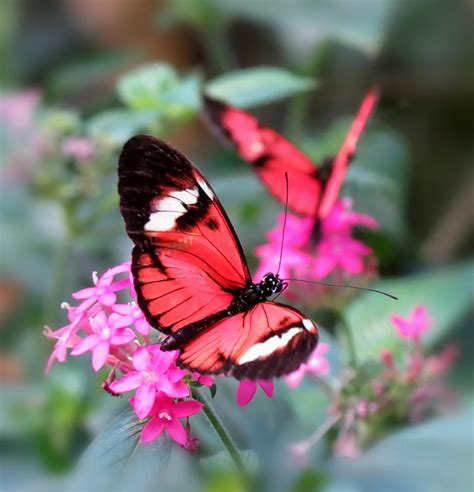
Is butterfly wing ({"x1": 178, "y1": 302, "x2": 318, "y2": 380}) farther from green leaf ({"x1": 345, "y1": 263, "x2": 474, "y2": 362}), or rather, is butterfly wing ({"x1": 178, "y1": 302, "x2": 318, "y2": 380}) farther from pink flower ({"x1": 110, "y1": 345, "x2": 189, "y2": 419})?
green leaf ({"x1": 345, "y1": 263, "x2": 474, "y2": 362})

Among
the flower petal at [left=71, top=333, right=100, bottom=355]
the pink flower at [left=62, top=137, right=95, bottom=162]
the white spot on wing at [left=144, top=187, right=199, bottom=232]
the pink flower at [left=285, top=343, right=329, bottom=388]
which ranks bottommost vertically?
the flower petal at [left=71, top=333, right=100, bottom=355]

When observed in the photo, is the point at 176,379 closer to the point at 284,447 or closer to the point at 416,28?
the point at 284,447

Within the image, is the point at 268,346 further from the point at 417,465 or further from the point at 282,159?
the point at 282,159

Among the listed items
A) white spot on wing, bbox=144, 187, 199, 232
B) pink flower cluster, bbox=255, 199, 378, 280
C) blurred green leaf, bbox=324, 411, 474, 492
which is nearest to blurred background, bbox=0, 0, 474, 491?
blurred green leaf, bbox=324, 411, 474, 492

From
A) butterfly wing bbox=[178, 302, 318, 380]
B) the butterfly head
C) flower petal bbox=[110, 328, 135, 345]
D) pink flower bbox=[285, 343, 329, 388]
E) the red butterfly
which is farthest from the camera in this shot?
the red butterfly

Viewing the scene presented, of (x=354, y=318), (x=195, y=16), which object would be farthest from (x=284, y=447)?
(x=195, y=16)

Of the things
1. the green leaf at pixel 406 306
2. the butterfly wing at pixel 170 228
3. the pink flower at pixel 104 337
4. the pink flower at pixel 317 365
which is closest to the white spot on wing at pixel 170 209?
the butterfly wing at pixel 170 228

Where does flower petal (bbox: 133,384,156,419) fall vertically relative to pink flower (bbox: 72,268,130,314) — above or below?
below
